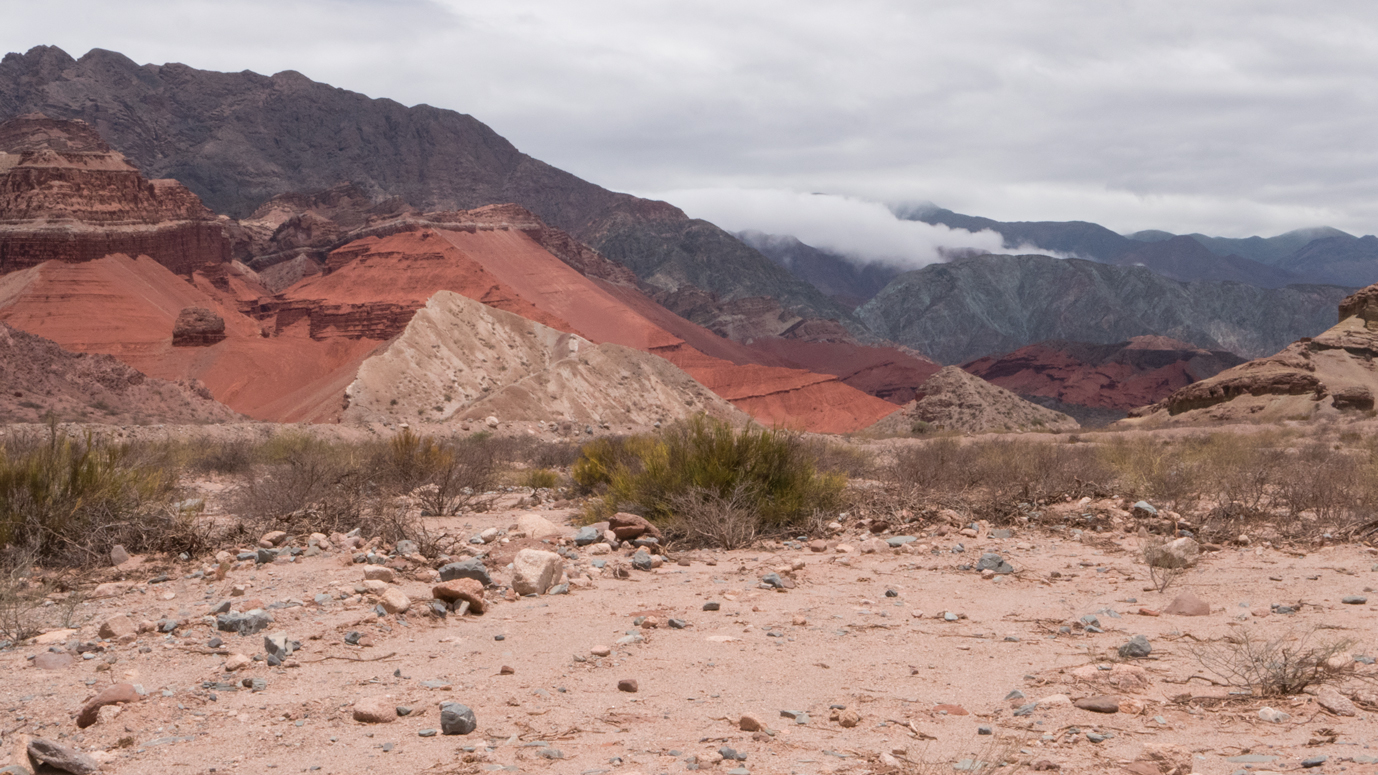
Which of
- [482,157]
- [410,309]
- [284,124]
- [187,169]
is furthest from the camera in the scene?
[482,157]

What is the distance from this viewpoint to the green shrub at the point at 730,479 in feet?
32.0

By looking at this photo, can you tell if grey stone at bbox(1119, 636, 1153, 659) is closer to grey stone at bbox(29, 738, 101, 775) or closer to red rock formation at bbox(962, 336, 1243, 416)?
grey stone at bbox(29, 738, 101, 775)

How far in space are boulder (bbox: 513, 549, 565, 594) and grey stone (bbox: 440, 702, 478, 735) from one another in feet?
9.22

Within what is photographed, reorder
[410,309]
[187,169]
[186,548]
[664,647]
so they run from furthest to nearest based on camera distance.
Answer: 1. [187,169]
2. [410,309]
3. [186,548]
4. [664,647]

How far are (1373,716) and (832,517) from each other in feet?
20.3

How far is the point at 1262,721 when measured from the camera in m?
4.20

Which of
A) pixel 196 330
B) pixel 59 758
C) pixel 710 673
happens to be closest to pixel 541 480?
pixel 710 673

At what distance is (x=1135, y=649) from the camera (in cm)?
533

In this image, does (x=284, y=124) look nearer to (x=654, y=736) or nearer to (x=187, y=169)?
(x=187, y=169)

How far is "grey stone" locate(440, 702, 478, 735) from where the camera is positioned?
13.5 ft

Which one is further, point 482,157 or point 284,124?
point 482,157

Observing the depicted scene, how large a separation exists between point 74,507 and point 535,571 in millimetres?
4325

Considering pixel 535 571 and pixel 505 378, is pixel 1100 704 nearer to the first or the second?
pixel 535 571

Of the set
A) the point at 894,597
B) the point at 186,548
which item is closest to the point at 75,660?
the point at 186,548
